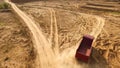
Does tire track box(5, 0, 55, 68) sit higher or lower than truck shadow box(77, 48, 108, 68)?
higher

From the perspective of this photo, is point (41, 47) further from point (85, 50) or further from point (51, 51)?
point (85, 50)

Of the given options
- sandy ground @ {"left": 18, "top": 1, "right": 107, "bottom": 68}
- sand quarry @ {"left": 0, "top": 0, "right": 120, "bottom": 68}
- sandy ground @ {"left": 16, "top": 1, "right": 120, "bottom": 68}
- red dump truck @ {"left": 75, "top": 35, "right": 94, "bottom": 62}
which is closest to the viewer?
red dump truck @ {"left": 75, "top": 35, "right": 94, "bottom": 62}

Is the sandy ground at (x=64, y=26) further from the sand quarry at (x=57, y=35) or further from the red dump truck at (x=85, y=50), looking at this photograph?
the red dump truck at (x=85, y=50)

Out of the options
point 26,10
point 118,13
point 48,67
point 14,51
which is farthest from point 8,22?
point 118,13

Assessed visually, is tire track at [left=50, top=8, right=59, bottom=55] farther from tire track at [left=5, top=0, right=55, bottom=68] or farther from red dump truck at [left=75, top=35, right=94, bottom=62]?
red dump truck at [left=75, top=35, right=94, bottom=62]

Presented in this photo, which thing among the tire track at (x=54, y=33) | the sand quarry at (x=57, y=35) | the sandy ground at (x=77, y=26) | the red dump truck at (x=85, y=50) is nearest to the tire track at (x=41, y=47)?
the sand quarry at (x=57, y=35)

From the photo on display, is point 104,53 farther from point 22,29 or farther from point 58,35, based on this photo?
point 22,29

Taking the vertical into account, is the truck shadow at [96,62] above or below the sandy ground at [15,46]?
below

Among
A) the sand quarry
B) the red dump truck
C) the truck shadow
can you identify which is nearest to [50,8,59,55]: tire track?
the sand quarry
